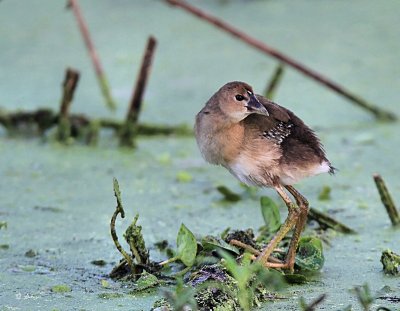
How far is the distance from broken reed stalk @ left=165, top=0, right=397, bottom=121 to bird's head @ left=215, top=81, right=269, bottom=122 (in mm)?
1747

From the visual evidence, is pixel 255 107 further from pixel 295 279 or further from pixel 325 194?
pixel 325 194

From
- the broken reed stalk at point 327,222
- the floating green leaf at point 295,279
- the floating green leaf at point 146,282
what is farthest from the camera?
the broken reed stalk at point 327,222

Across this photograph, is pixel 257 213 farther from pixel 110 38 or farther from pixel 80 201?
pixel 110 38

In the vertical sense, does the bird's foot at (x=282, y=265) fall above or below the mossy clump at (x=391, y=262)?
below

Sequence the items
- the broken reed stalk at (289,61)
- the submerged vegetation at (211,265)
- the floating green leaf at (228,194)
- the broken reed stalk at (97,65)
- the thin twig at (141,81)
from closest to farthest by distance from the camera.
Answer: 1. the submerged vegetation at (211,265)
2. the floating green leaf at (228,194)
3. the thin twig at (141,81)
4. the broken reed stalk at (289,61)
5. the broken reed stalk at (97,65)

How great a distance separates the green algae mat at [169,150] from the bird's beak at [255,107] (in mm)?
648

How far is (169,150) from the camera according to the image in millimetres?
5535

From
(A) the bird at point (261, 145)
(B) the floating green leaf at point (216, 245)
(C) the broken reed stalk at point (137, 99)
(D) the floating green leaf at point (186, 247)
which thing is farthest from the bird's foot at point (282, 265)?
(C) the broken reed stalk at point (137, 99)

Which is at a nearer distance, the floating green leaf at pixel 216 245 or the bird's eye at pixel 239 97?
the floating green leaf at pixel 216 245

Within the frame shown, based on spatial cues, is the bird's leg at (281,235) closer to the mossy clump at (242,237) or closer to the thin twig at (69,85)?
the mossy clump at (242,237)

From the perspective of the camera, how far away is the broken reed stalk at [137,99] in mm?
5305

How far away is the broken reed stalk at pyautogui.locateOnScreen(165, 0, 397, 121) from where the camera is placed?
5402mm

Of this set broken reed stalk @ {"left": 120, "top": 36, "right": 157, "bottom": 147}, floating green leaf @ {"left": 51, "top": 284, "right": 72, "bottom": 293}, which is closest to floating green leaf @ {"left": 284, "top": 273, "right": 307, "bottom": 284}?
floating green leaf @ {"left": 51, "top": 284, "right": 72, "bottom": 293}

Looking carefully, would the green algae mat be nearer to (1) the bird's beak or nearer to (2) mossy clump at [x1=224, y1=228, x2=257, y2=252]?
(2) mossy clump at [x1=224, y1=228, x2=257, y2=252]
